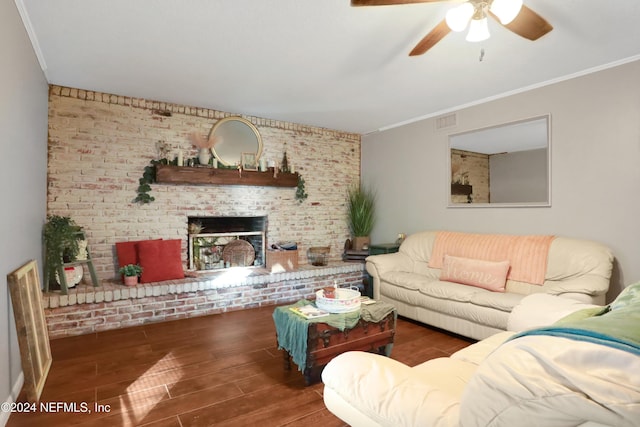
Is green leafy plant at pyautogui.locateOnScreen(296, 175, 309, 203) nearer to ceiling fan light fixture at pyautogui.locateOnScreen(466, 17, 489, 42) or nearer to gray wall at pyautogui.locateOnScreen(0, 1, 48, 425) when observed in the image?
gray wall at pyautogui.locateOnScreen(0, 1, 48, 425)

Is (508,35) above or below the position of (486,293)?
above

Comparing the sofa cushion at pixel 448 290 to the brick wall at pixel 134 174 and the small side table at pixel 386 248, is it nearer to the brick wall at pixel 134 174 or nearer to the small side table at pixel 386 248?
the small side table at pixel 386 248

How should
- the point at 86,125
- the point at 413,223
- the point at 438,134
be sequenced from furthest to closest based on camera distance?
1. the point at 413,223
2. the point at 438,134
3. the point at 86,125

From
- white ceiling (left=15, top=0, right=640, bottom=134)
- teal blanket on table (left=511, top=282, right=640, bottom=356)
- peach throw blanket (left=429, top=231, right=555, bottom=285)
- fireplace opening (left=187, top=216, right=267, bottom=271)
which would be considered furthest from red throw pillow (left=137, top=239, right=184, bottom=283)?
teal blanket on table (left=511, top=282, right=640, bottom=356)

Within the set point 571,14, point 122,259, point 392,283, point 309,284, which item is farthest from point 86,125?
point 571,14

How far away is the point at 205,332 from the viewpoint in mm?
3488

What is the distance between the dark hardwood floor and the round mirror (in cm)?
222

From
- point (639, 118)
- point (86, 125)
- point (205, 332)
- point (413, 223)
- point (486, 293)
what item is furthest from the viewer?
point (413, 223)

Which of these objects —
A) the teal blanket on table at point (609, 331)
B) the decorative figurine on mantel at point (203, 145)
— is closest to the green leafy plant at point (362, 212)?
the decorative figurine on mantel at point (203, 145)

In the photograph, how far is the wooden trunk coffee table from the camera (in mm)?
2324

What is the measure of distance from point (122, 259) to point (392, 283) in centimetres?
314

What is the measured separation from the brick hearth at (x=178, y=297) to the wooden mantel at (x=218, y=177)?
1206 millimetres

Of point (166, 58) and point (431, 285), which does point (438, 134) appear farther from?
point (166, 58)

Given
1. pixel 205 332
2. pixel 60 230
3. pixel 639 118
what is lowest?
pixel 205 332
